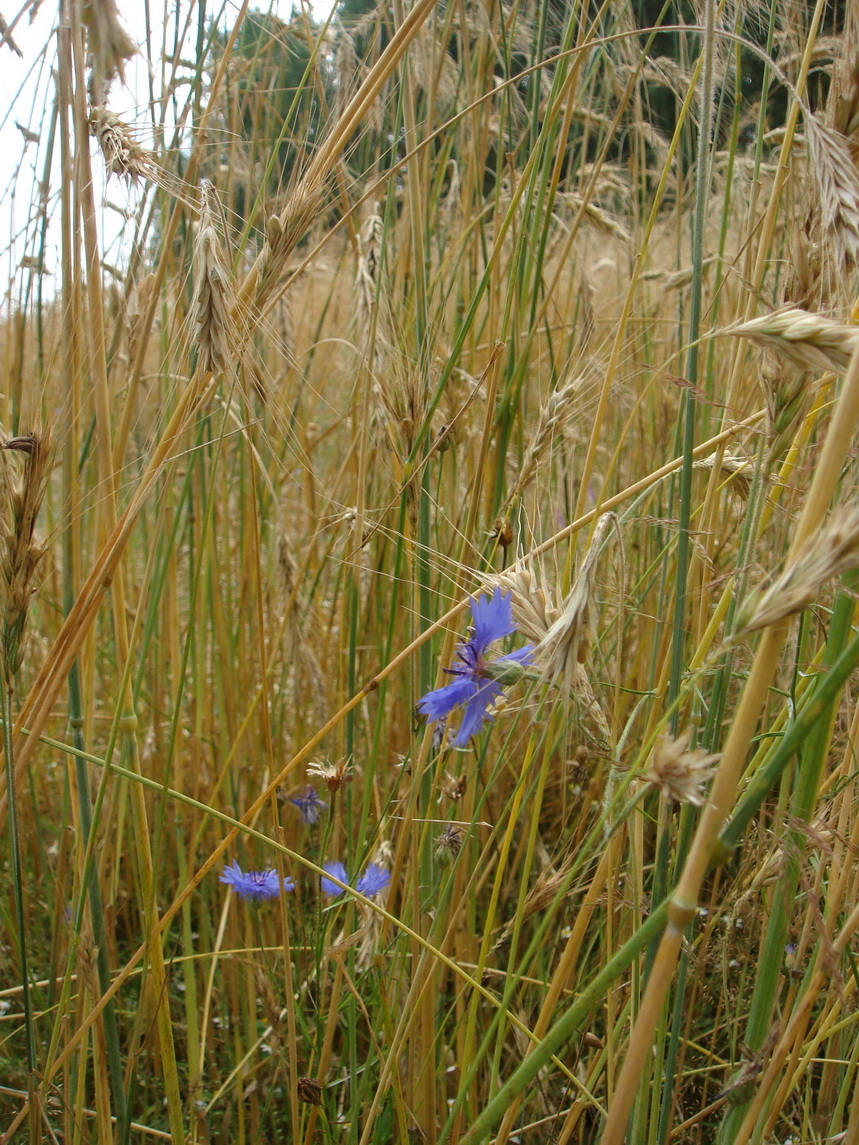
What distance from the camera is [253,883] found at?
1022mm

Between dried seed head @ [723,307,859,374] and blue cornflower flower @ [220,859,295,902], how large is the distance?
820 mm

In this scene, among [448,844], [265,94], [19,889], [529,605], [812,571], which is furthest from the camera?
[265,94]

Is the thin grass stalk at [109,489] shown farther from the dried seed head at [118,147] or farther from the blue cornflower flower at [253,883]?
the blue cornflower flower at [253,883]

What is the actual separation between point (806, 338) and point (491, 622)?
26 centimetres

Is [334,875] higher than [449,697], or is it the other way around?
[449,697]

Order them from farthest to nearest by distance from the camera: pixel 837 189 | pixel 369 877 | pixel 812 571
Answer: pixel 369 877
pixel 837 189
pixel 812 571

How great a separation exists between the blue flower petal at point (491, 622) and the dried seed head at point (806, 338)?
0.75 feet

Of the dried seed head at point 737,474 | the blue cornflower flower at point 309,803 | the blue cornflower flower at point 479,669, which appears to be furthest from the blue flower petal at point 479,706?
the blue cornflower flower at point 309,803

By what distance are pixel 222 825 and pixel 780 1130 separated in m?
0.84

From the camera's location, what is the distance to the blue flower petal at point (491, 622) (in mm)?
561

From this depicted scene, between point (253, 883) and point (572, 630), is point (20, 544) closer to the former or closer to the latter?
point (572, 630)

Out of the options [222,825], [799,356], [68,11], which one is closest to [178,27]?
[68,11]

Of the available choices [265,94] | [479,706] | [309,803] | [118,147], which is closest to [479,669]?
[479,706]

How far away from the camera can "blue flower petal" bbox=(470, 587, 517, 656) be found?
0.56 metres
